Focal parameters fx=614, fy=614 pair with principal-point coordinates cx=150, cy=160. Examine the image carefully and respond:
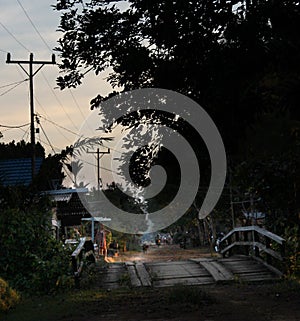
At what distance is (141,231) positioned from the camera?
7475cm

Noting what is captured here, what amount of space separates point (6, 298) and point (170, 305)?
→ 120 inches

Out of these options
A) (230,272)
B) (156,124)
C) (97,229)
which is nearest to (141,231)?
(97,229)

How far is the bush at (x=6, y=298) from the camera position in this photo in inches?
428

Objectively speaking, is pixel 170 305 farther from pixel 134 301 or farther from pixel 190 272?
pixel 190 272

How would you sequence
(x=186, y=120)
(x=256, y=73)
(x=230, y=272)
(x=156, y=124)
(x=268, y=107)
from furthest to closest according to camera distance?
(x=230, y=272) → (x=156, y=124) → (x=186, y=120) → (x=268, y=107) → (x=256, y=73)

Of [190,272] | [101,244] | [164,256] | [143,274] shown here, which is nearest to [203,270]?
[190,272]

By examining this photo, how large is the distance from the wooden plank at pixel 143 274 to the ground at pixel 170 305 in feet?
2.96

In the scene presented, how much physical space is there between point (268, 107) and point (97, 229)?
144ft

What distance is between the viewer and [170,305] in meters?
10.7

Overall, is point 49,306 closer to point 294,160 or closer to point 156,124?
point 156,124

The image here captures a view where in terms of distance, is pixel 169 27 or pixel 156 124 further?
pixel 156 124

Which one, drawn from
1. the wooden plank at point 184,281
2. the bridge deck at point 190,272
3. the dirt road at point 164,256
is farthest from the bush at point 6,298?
the dirt road at point 164,256

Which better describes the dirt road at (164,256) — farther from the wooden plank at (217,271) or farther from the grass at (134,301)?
the grass at (134,301)

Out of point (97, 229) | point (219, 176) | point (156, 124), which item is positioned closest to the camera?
point (156, 124)
